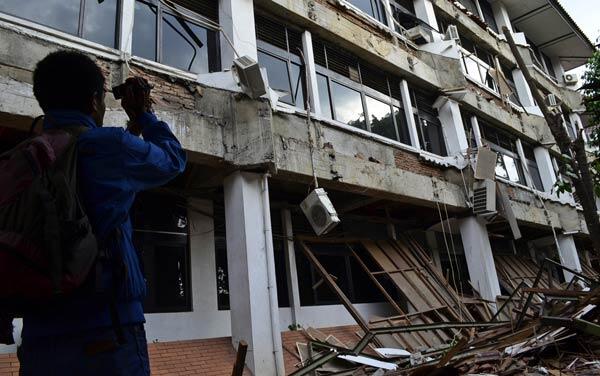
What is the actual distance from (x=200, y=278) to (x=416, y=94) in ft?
24.4

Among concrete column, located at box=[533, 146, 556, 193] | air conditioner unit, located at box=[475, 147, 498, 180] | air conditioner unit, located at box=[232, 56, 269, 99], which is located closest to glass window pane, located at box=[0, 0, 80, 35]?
air conditioner unit, located at box=[232, 56, 269, 99]

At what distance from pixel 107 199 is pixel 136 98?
61 centimetres

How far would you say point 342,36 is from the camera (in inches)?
352

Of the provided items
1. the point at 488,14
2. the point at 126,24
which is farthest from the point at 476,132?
the point at 126,24

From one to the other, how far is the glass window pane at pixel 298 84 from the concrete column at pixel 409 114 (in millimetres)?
3184

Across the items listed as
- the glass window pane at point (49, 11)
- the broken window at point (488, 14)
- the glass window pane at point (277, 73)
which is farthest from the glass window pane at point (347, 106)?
the broken window at point (488, 14)

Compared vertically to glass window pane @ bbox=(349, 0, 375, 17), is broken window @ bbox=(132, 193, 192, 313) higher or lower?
lower

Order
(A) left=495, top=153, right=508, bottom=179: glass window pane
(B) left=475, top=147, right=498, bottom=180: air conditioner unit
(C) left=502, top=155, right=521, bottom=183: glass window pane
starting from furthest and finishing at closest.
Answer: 1. (C) left=502, top=155, right=521, bottom=183: glass window pane
2. (A) left=495, top=153, right=508, bottom=179: glass window pane
3. (B) left=475, top=147, right=498, bottom=180: air conditioner unit

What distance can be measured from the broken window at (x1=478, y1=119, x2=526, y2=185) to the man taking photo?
40.9 ft

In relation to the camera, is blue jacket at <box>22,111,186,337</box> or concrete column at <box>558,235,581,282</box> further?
concrete column at <box>558,235,581,282</box>

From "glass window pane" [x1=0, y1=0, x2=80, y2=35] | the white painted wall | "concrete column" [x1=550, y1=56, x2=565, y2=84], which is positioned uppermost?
"concrete column" [x1=550, y1=56, x2=565, y2=84]

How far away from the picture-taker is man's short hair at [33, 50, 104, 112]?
1.76m

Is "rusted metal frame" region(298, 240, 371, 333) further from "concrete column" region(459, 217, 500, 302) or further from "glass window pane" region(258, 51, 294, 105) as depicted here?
"concrete column" region(459, 217, 500, 302)

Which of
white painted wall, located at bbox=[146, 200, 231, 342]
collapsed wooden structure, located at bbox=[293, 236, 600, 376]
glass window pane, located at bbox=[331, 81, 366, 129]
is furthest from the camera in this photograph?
glass window pane, located at bbox=[331, 81, 366, 129]
